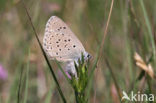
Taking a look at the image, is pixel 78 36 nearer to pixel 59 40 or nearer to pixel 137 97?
pixel 59 40

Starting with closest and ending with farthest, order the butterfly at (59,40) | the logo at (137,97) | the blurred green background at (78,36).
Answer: the logo at (137,97)
the butterfly at (59,40)
the blurred green background at (78,36)

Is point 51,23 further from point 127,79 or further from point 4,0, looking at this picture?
point 4,0

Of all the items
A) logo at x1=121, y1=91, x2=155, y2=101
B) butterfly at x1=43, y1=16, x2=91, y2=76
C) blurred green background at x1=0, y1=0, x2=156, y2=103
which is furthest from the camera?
blurred green background at x1=0, y1=0, x2=156, y2=103

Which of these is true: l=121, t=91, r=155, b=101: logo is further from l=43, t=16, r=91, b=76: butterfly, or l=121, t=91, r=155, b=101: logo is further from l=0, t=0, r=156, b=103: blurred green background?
l=0, t=0, r=156, b=103: blurred green background

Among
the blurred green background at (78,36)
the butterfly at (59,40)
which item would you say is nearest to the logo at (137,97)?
the butterfly at (59,40)

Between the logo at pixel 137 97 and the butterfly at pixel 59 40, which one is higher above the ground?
the butterfly at pixel 59 40

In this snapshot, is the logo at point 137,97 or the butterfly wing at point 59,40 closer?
the logo at point 137,97

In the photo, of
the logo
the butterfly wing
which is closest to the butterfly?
the butterfly wing

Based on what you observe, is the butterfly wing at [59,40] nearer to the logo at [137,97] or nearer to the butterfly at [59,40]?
the butterfly at [59,40]

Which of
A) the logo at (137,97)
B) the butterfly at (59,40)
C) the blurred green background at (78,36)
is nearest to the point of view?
the logo at (137,97)
